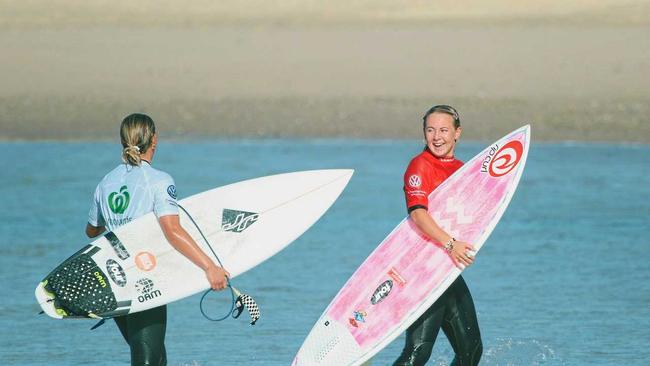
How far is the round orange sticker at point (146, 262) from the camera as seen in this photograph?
6.66 m

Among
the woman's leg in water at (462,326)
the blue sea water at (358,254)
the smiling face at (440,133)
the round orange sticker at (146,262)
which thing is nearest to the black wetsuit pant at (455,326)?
the woman's leg in water at (462,326)

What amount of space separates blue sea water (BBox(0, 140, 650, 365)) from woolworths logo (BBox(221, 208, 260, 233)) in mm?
1105

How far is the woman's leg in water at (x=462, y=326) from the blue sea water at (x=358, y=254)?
141 centimetres

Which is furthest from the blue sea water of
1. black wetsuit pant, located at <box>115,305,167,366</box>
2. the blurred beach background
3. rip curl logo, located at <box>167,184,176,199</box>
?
rip curl logo, located at <box>167,184,176,199</box>

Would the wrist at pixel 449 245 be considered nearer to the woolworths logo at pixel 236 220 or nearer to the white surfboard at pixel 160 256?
the white surfboard at pixel 160 256

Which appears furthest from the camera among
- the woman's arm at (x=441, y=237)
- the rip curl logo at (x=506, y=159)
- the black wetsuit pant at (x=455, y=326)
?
the rip curl logo at (x=506, y=159)

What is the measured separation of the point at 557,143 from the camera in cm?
1738

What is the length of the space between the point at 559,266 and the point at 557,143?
7.06 meters

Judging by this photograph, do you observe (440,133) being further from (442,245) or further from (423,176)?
(442,245)

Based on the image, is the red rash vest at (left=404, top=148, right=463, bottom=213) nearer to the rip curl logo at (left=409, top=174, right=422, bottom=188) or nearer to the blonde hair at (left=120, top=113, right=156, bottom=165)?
the rip curl logo at (left=409, top=174, right=422, bottom=188)

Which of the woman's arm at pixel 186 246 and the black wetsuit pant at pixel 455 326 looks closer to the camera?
the woman's arm at pixel 186 246

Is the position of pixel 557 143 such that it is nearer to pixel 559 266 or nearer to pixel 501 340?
pixel 559 266

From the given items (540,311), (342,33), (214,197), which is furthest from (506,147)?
(342,33)

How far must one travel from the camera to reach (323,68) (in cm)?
2078
